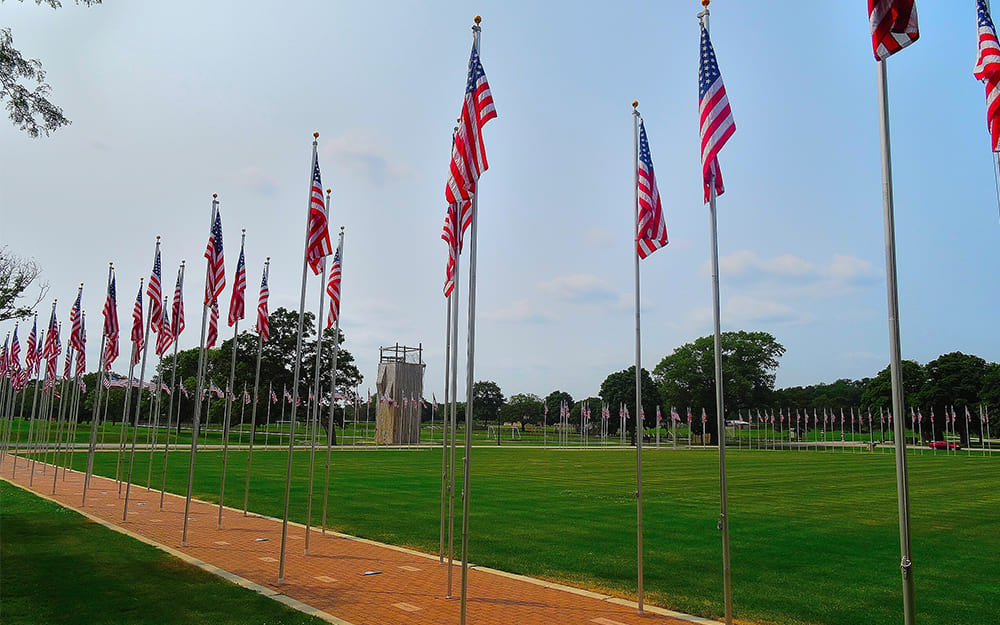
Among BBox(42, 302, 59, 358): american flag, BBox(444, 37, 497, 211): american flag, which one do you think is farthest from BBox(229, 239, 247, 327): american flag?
BBox(42, 302, 59, 358): american flag

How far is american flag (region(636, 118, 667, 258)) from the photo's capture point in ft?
34.8

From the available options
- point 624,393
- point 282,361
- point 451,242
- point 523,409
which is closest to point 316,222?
point 451,242

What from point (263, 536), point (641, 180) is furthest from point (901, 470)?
point (263, 536)

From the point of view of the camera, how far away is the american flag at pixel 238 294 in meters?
17.5

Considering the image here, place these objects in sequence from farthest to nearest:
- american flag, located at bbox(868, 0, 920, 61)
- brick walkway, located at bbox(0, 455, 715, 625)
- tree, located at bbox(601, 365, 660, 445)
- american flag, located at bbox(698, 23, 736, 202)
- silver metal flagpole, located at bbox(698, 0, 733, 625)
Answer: tree, located at bbox(601, 365, 660, 445) → brick walkway, located at bbox(0, 455, 715, 625) → american flag, located at bbox(698, 23, 736, 202) → silver metal flagpole, located at bbox(698, 0, 733, 625) → american flag, located at bbox(868, 0, 920, 61)

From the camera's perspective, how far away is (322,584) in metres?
11.3

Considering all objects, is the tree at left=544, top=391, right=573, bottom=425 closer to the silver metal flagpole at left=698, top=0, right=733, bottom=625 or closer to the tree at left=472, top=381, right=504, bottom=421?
the tree at left=472, top=381, right=504, bottom=421

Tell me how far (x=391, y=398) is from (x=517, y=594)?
6988cm

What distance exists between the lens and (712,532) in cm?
1684

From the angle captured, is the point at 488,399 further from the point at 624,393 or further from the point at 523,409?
the point at 624,393

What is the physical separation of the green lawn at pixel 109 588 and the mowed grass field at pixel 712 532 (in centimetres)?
474

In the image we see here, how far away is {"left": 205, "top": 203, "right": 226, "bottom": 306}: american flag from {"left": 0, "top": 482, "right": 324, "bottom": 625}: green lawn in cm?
545

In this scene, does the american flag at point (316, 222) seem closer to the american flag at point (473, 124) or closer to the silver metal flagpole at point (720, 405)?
the american flag at point (473, 124)

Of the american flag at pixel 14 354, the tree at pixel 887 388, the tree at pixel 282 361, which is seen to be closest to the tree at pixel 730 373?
the tree at pixel 887 388
